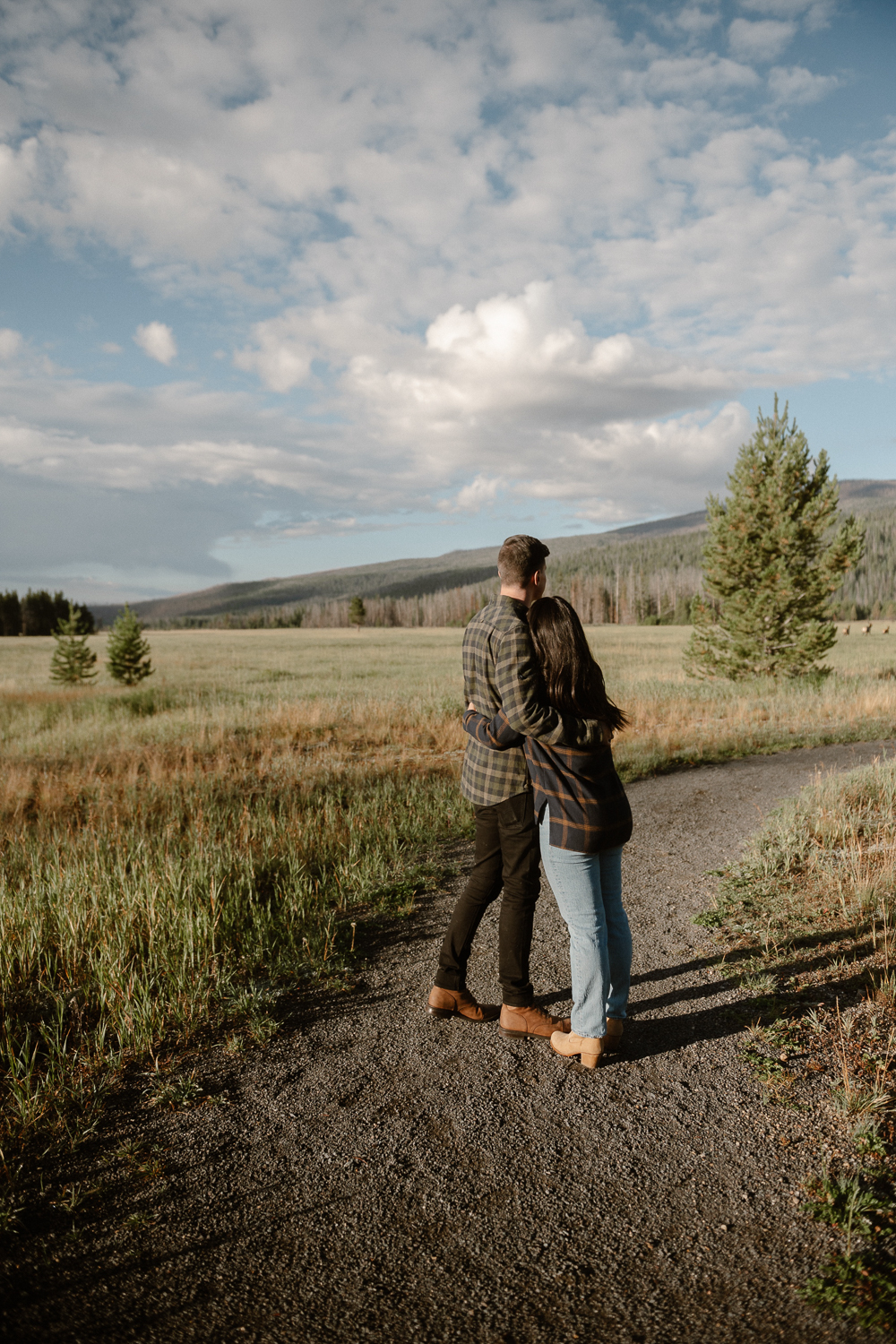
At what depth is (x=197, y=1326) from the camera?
217cm

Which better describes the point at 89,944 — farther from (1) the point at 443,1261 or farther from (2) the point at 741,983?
(2) the point at 741,983

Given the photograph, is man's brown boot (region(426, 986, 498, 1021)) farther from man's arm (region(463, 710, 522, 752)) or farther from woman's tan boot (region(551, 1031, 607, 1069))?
man's arm (region(463, 710, 522, 752))

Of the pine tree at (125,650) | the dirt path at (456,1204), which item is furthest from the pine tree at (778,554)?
the pine tree at (125,650)

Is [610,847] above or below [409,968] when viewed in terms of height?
above

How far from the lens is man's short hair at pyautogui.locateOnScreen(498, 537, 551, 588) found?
336cm

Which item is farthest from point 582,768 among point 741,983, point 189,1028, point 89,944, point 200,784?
point 200,784

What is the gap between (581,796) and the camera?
3.19 metres

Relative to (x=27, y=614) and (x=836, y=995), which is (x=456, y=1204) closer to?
(x=836, y=995)

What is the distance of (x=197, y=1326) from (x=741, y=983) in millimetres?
3288

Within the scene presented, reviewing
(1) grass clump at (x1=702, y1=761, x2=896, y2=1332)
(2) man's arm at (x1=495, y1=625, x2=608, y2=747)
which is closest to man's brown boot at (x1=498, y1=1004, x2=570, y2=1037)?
(1) grass clump at (x1=702, y1=761, x2=896, y2=1332)

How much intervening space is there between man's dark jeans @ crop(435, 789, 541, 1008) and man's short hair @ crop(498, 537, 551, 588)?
108 cm

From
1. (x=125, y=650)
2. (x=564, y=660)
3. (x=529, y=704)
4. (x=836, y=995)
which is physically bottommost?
(x=836, y=995)

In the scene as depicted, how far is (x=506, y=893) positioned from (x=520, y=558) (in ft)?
5.72

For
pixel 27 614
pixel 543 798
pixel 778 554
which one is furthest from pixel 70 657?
pixel 27 614
